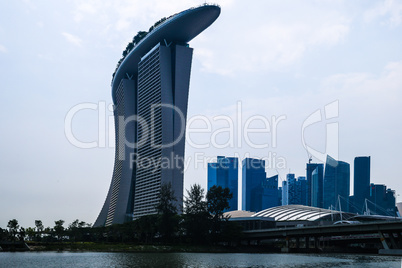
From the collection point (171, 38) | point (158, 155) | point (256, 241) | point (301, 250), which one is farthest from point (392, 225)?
point (171, 38)

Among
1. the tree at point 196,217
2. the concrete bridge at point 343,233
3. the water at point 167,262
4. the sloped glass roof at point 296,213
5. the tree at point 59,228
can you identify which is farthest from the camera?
the sloped glass roof at point 296,213

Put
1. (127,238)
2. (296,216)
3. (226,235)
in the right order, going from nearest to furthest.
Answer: (226,235) → (127,238) → (296,216)

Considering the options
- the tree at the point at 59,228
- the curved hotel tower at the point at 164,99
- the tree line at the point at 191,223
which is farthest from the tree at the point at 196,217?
the tree at the point at 59,228

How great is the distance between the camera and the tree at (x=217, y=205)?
132425 mm

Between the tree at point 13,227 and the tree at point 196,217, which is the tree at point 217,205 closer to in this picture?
the tree at point 196,217

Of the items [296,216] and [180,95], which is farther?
[296,216]

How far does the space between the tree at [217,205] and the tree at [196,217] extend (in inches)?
104

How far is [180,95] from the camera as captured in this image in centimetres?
16425

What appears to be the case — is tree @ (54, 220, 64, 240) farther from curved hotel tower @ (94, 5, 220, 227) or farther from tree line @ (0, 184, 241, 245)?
curved hotel tower @ (94, 5, 220, 227)

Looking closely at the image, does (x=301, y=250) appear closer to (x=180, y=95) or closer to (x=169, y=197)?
(x=169, y=197)

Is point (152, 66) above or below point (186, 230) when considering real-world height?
above

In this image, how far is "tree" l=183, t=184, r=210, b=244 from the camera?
12875 cm

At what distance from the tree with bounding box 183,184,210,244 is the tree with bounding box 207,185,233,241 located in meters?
2.63

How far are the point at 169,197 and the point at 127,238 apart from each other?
24.2 m
